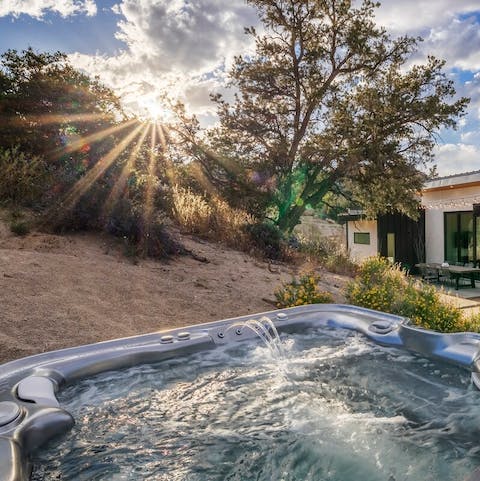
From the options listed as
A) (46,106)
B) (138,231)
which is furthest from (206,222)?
(46,106)

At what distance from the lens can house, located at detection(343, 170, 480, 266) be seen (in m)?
11.2

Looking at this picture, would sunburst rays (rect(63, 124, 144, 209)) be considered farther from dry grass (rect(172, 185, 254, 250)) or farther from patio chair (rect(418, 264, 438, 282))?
patio chair (rect(418, 264, 438, 282))

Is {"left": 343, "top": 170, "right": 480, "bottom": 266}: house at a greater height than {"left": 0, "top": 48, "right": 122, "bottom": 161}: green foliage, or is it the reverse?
{"left": 0, "top": 48, "right": 122, "bottom": 161}: green foliage

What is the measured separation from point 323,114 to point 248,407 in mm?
9807

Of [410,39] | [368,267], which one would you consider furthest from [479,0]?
[410,39]

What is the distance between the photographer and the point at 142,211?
5.67 meters

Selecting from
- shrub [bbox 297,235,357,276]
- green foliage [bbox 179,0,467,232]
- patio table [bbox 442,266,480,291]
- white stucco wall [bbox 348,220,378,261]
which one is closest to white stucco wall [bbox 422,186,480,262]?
white stucco wall [bbox 348,220,378,261]

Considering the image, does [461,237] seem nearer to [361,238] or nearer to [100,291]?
[361,238]

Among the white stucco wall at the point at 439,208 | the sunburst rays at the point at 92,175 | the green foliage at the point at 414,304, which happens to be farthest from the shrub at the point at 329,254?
the white stucco wall at the point at 439,208

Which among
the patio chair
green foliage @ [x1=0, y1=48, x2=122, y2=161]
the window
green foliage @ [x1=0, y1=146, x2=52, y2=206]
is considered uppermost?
green foliage @ [x1=0, y1=48, x2=122, y2=161]

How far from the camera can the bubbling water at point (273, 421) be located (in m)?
1.69

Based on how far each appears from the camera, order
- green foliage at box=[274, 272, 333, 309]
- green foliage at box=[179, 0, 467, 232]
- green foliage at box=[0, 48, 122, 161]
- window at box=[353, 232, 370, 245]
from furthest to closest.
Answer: window at box=[353, 232, 370, 245]
green foliage at box=[179, 0, 467, 232]
green foliage at box=[0, 48, 122, 161]
green foliage at box=[274, 272, 333, 309]

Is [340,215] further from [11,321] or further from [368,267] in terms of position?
[11,321]

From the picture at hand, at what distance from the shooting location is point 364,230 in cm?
1405
